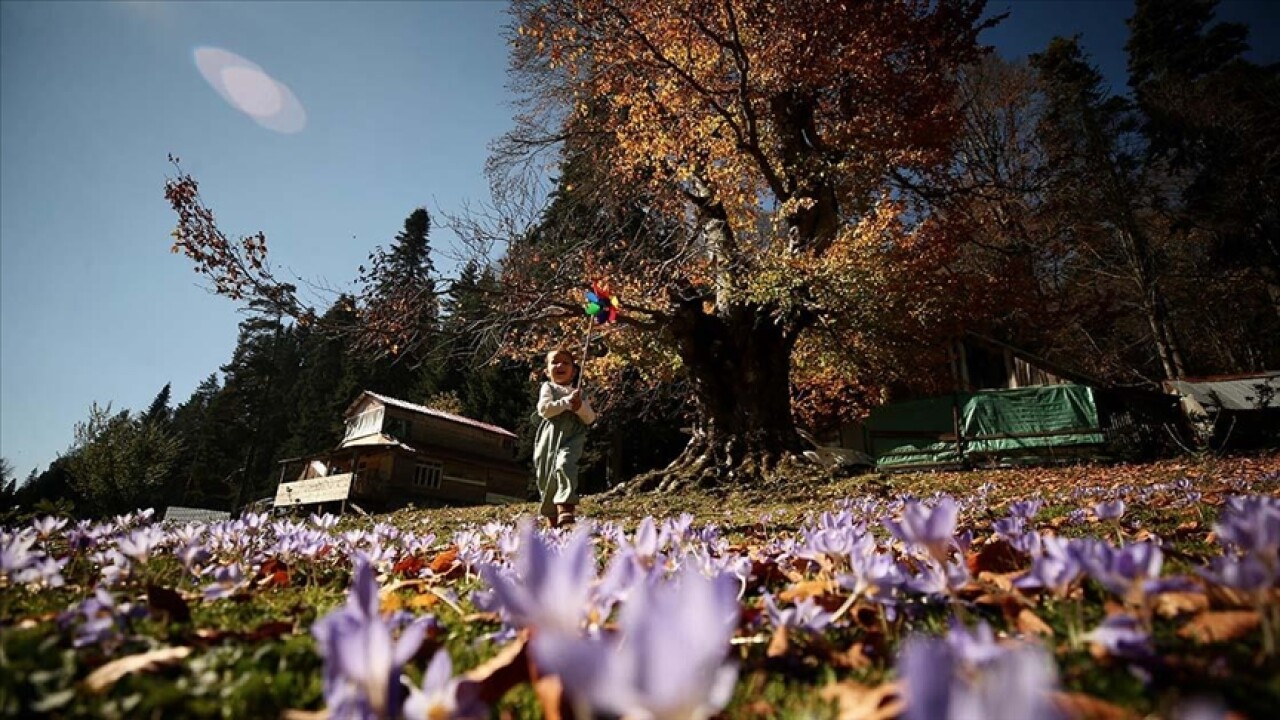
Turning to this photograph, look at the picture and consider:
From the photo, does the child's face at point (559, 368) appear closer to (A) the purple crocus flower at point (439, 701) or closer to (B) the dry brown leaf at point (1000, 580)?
(B) the dry brown leaf at point (1000, 580)

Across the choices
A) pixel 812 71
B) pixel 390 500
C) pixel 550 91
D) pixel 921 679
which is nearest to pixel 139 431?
pixel 390 500

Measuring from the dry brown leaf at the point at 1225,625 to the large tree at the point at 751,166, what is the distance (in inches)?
365

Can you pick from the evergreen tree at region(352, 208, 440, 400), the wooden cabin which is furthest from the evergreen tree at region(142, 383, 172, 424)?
the evergreen tree at region(352, 208, 440, 400)

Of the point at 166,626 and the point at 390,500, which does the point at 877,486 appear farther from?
the point at 390,500

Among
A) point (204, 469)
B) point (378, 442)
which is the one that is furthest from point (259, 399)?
point (378, 442)

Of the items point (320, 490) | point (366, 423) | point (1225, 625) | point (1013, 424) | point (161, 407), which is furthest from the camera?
point (161, 407)

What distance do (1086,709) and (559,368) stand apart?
6.23 m

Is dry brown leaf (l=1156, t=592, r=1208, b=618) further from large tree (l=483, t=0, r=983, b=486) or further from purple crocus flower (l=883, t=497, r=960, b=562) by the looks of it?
large tree (l=483, t=0, r=983, b=486)

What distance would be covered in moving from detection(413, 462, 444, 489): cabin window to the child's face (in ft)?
83.1

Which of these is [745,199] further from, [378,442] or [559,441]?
[378,442]

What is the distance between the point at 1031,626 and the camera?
1196 mm

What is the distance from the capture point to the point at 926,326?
12352mm

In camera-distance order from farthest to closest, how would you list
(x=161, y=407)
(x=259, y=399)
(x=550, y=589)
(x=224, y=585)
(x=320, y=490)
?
(x=161, y=407) < (x=259, y=399) < (x=320, y=490) < (x=224, y=585) < (x=550, y=589)

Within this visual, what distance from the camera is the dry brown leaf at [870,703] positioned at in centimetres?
68
